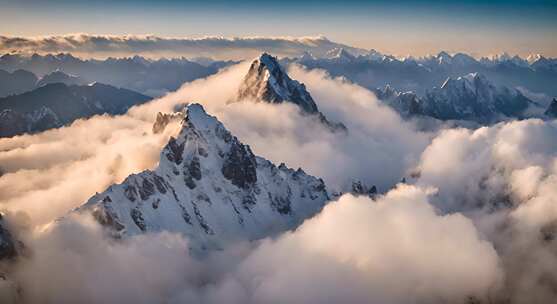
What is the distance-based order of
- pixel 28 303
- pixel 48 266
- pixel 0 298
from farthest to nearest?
1. pixel 48 266
2. pixel 28 303
3. pixel 0 298

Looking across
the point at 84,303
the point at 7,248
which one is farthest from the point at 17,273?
the point at 84,303

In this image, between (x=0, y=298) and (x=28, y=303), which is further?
A: (x=28, y=303)

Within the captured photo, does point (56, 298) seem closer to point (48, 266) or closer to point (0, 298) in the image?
point (48, 266)

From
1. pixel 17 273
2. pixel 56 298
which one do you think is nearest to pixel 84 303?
pixel 56 298

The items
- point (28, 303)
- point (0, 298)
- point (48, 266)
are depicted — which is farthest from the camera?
point (48, 266)

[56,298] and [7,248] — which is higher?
[7,248]

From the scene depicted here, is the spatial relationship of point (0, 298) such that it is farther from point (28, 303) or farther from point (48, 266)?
point (48, 266)

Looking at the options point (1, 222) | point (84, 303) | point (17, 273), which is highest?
point (1, 222)

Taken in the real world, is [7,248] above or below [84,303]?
above

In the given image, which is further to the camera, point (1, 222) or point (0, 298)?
point (1, 222)
